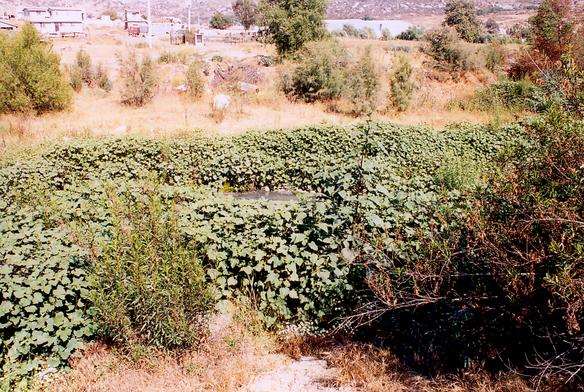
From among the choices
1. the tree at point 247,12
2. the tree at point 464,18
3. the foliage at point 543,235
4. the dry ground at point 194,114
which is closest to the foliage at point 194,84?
the dry ground at point 194,114

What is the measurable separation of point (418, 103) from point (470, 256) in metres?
17.1

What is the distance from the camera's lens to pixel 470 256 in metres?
3.36

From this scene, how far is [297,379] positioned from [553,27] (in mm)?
21113

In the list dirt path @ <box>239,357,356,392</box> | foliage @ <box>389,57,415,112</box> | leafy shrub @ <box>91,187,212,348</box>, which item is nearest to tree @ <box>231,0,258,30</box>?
foliage @ <box>389,57,415,112</box>

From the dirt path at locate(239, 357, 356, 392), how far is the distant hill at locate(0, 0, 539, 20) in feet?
281

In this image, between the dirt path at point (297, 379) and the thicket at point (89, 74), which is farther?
the thicket at point (89, 74)

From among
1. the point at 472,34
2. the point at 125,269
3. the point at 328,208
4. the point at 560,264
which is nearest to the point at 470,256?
the point at 560,264

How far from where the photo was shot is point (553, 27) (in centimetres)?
1936

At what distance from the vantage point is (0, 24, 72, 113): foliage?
14859 millimetres

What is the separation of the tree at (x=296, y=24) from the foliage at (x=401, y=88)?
9001 millimetres

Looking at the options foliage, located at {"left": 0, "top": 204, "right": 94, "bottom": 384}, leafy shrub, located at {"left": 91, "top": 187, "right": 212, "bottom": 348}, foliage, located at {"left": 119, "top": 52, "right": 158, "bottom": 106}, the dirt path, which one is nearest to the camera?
leafy shrub, located at {"left": 91, "top": 187, "right": 212, "bottom": 348}

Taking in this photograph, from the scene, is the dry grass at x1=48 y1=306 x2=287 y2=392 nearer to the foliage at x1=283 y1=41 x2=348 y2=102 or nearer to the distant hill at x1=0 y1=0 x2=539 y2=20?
the foliage at x1=283 y1=41 x2=348 y2=102

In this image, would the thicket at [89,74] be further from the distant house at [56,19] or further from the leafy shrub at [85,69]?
the distant house at [56,19]

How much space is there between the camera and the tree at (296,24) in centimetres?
2544
